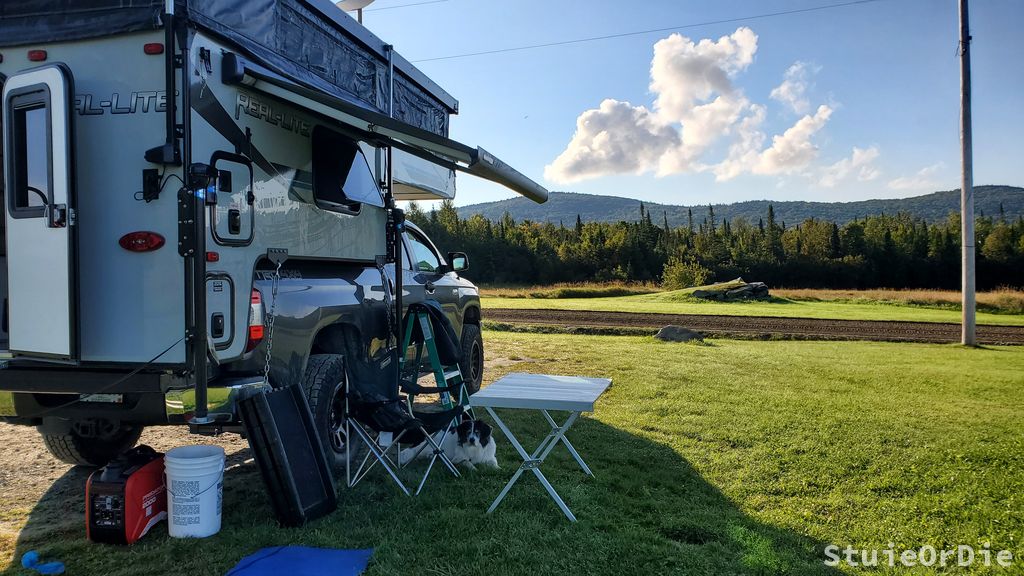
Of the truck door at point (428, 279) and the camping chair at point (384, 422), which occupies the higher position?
the truck door at point (428, 279)

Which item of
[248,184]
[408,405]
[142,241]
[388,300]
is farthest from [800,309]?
[142,241]

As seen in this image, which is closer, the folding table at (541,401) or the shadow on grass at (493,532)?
the shadow on grass at (493,532)

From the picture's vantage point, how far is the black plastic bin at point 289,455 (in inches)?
139

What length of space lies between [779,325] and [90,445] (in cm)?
1473

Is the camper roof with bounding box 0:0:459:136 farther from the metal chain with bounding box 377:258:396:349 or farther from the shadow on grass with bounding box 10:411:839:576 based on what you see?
the shadow on grass with bounding box 10:411:839:576

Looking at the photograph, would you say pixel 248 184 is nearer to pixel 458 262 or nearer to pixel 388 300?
pixel 388 300

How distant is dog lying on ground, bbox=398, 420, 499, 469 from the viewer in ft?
15.2

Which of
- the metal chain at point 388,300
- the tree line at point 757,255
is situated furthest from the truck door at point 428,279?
the tree line at point 757,255

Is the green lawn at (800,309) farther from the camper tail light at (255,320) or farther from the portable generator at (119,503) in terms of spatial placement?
the portable generator at (119,503)

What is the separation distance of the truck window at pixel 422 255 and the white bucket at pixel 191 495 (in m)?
3.04

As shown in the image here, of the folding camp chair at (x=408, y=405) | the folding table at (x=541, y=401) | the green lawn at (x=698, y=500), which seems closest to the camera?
the green lawn at (x=698, y=500)

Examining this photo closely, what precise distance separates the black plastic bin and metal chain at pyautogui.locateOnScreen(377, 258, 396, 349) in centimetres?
152

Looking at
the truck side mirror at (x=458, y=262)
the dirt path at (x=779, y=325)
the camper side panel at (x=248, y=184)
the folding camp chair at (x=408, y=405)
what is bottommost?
the dirt path at (x=779, y=325)

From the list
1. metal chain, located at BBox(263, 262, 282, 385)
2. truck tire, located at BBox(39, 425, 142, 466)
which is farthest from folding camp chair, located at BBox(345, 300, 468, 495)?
truck tire, located at BBox(39, 425, 142, 466)
